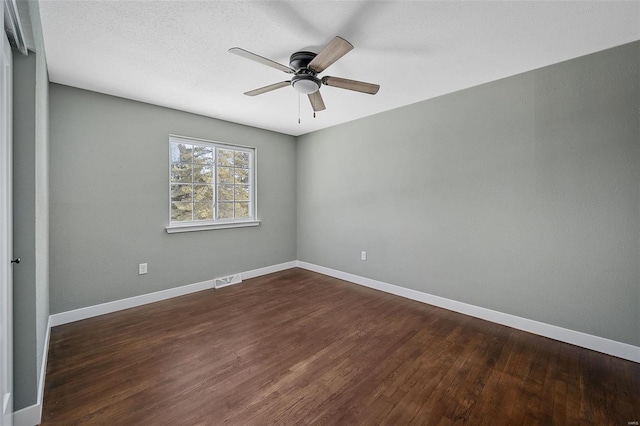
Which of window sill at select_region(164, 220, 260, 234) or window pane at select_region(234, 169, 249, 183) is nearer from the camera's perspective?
window sill at select_region(164, 220, 260, 234)

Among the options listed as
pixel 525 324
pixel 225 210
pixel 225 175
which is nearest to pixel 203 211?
pixel 225 210

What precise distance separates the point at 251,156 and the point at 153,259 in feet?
6.69

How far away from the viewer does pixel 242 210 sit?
A: 434 cm

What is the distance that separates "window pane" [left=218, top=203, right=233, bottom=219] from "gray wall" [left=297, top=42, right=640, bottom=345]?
6.38ft

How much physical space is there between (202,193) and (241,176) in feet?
2.27

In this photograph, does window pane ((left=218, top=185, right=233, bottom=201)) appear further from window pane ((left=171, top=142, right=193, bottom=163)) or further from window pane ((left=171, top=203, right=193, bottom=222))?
window pane ((left=171, top=142, right=193, bottom=163))

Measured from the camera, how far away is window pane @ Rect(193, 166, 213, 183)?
3.77 metres

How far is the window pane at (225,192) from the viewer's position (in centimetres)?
402

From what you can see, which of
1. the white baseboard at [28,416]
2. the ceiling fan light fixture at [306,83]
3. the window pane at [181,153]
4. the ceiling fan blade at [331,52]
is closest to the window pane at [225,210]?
the window pane at [181,153]

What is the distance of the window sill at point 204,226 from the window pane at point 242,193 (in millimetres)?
381

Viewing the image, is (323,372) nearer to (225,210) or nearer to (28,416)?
(28,416)

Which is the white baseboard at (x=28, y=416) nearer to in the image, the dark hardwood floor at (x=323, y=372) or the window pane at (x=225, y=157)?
the dark hardwood floor at (x=323, y=372)

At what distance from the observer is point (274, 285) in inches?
155

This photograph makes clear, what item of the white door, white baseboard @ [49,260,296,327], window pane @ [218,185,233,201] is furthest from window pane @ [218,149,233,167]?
the white door
